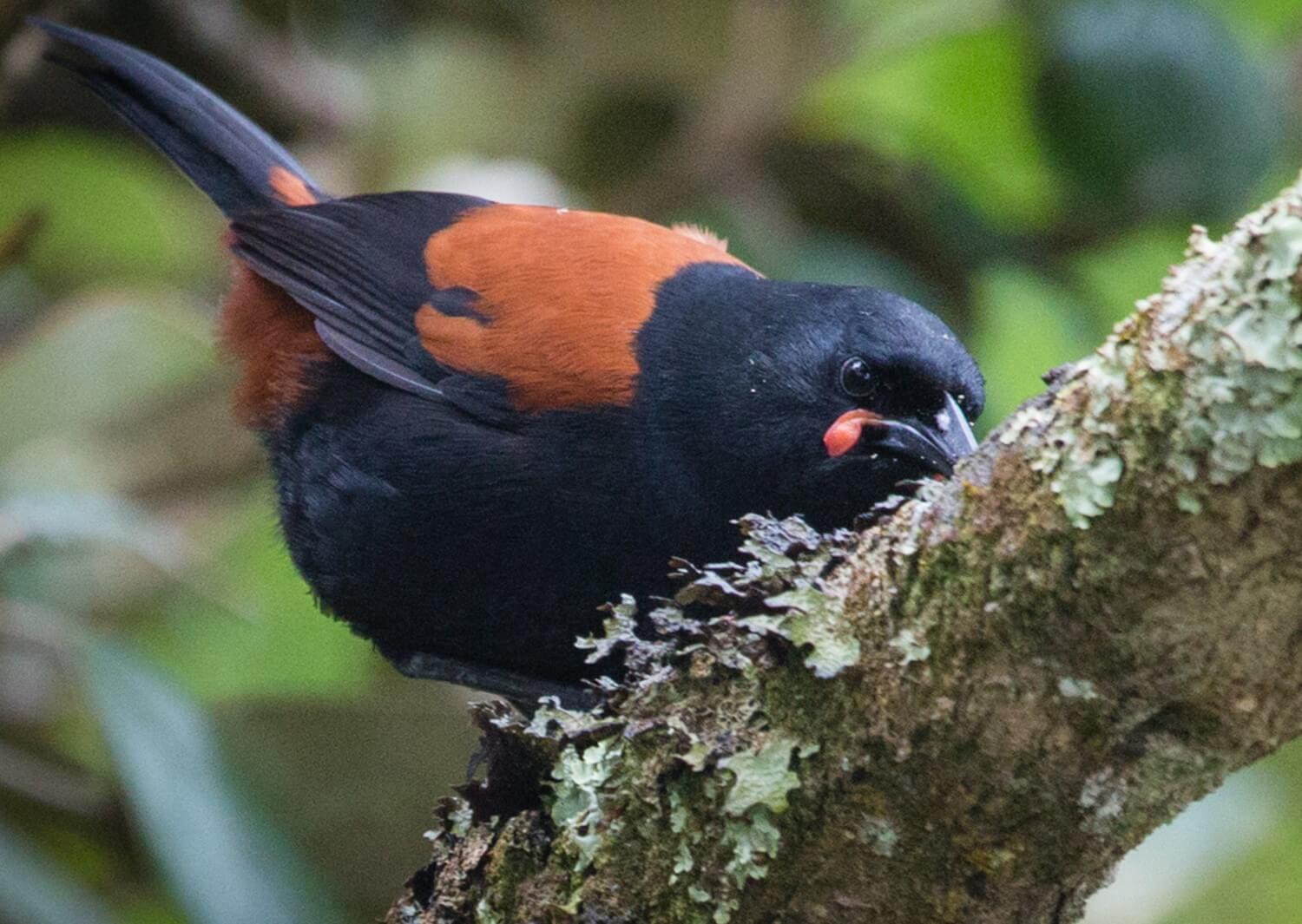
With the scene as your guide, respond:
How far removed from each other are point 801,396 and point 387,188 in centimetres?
266

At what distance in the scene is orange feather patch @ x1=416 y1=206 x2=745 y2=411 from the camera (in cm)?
269

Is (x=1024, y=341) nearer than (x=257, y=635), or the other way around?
(x=1024, y=341)

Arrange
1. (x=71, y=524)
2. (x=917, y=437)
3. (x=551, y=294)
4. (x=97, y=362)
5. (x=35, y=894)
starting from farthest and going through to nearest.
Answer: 1. (x=97, y=362)
2. (x=71, y=524)
3. (x=35, y=894)
4. (x=551, y=294)
5. (x=917, y=437)

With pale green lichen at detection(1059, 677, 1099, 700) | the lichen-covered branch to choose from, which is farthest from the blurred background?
pale green lichen at detection(1059, 677, 1099, 700)

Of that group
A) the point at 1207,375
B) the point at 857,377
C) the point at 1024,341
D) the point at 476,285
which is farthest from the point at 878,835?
the point at 1024,341

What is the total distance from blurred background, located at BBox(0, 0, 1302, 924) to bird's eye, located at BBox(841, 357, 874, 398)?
111 cm

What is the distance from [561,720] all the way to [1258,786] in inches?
108

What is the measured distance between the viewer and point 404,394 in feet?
9.54

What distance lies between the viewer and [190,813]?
3041 mm

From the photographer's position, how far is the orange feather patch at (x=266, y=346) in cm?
305

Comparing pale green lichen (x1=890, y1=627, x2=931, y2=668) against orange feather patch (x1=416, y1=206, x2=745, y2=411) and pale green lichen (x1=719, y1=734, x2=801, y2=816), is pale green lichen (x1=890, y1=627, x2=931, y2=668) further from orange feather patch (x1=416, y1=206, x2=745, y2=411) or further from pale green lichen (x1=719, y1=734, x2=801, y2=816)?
orange feather patch (x1=416, y1=206, x2=745, y2=411)

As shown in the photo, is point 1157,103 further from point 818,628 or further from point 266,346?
point 818,628

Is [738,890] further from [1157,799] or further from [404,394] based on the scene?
[404,394]

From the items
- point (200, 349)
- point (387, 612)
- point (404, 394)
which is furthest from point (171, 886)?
point (200, 349)
